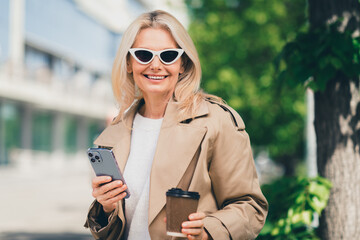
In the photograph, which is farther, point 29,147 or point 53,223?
point 29,147

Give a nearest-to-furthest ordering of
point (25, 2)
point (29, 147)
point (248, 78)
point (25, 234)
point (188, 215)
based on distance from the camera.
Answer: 1. point (188, 215)
2. point (25, 234)
3. point (248, 78)
4. point (25, 2)
5. point (29, 147)

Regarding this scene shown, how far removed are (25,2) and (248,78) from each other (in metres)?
18.0

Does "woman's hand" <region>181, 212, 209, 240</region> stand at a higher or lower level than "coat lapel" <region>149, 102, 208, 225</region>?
lower

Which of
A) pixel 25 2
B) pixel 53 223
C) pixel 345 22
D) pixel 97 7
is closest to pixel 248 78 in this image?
pixel 53 223

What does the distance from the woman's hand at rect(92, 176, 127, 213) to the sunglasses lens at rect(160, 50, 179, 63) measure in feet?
1.98

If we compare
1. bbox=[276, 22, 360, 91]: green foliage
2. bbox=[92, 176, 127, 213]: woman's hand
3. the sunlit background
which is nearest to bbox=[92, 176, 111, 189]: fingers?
bbox=[92, 176, 127, 213]: woman's hand

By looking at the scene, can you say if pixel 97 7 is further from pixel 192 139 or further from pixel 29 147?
pixel 192 139

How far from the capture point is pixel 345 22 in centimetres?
353

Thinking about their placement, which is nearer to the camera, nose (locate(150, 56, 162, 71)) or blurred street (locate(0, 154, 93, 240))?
nose (locate(150, 56, 162, 71))

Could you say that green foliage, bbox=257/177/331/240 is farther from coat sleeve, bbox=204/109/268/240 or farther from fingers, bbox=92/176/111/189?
fingers, bbox=92/176/111/189

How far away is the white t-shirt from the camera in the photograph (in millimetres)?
2223

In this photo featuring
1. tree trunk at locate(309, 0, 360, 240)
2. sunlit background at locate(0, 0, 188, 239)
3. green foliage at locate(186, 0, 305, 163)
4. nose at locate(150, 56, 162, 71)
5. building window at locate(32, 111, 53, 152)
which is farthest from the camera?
building window at locate(32, 111, 53, 152)

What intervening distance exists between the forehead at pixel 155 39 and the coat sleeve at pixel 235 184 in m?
0.44

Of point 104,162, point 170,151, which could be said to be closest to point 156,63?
point 170,151
